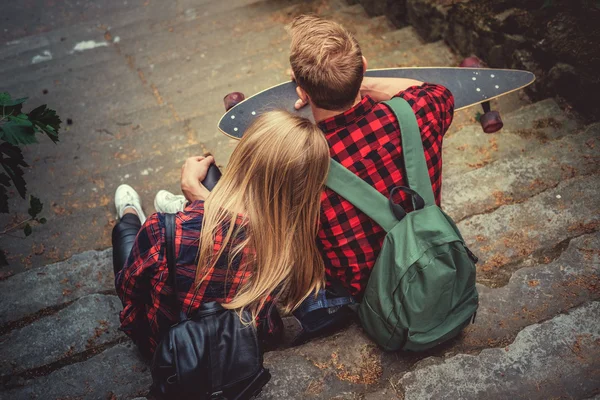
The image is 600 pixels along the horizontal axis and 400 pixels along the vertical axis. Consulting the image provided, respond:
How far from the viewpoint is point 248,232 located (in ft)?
5.42

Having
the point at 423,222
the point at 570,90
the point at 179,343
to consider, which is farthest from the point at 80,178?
Result: the point at 570,90

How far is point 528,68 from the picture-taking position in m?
3.15

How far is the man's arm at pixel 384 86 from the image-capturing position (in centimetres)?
229

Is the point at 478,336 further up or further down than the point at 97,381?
further down

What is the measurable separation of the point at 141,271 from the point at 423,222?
0.99 metres

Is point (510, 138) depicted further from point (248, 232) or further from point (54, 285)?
point (54, 285)

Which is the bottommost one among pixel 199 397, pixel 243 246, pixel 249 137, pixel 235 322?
pixel 199 397

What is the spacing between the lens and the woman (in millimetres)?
1590

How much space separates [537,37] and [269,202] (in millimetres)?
2427

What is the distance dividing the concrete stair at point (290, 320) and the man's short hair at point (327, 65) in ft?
3.13

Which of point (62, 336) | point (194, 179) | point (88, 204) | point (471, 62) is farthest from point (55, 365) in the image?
point (471, 62)

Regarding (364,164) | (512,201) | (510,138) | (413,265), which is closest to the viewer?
(413,265)

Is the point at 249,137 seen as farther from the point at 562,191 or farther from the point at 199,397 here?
the point at 562,191

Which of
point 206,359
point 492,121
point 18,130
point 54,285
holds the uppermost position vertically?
point 18,130
